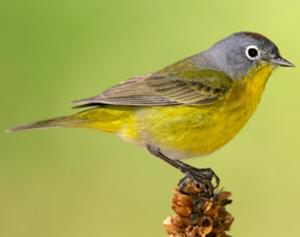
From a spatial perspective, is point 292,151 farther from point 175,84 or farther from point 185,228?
point 185,228

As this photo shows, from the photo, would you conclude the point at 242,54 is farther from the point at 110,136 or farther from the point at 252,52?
the point at 110,136

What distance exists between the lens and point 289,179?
6348mm

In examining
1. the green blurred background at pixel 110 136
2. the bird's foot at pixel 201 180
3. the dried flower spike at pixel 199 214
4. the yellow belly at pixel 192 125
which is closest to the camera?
the dried flower spike at pixel 199 214

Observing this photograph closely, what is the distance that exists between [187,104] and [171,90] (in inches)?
5.6

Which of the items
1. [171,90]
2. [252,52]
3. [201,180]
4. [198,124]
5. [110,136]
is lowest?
[201,180]

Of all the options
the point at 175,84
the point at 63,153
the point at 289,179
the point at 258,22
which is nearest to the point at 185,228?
the point at 175,84

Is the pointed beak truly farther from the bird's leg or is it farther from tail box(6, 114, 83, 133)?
tail box(6, 114, 83, 133)

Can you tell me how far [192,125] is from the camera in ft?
16.5

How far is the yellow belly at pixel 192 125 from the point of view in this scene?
5.00 meters

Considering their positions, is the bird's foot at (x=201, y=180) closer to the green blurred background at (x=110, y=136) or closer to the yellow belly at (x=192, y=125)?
the yellow belly at (x=192, y=125)

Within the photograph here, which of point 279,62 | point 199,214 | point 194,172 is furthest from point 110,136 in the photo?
point 199,214

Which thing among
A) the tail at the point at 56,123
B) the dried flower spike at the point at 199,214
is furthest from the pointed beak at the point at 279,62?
the dried flower spike at the point at 199,214

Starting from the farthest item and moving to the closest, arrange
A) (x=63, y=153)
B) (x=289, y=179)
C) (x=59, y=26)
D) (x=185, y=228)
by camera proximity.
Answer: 1. (x=59, y=26)
2. (x=63, y=153)
3. (x=289, y=179)
4. (x=185, y=228)

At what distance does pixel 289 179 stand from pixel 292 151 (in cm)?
33
